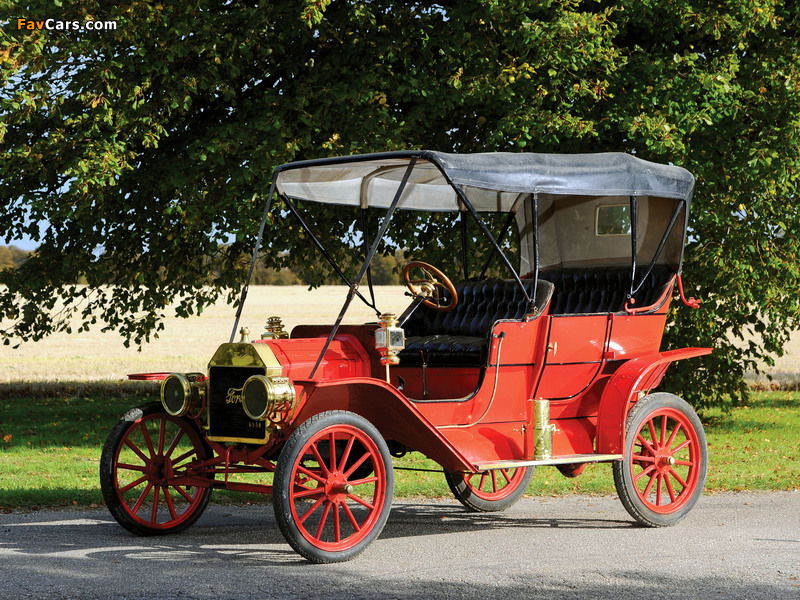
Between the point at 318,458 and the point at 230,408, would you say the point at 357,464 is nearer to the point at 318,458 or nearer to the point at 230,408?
Answer: the point at 318,458

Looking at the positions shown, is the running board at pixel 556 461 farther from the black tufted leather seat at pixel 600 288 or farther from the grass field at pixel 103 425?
the grass field at pixel 103 425

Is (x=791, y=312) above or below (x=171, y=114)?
below

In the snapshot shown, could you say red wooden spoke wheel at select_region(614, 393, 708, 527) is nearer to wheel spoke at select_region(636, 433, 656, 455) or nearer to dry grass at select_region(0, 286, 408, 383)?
wheel spoke at select_region(636, 433, 656, 455)

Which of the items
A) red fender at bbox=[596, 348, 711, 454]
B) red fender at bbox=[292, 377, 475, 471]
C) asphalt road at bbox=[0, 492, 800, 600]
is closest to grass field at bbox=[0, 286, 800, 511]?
asphalt road at bbox=[0, 492, 800, 600]

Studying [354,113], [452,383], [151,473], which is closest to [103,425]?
[354,113]

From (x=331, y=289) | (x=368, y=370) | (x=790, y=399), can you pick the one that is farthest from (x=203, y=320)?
(x=368, y=370)

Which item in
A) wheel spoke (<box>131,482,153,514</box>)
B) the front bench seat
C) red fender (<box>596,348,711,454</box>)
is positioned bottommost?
wheel spoke (<box>131,482,153,514</box>)

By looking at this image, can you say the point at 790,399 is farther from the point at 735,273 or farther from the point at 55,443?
the point at 55,443

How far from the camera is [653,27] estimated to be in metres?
15.0

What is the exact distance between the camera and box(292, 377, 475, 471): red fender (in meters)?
6.57

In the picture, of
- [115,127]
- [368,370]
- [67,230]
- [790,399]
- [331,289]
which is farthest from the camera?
[331,289]

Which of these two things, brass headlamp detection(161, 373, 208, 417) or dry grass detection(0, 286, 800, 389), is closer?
brass headlamp detection(161, 373, 208, 417)

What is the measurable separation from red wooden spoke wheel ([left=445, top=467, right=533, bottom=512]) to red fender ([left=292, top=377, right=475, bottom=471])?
127 cm

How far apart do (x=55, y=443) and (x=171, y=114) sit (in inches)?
174
